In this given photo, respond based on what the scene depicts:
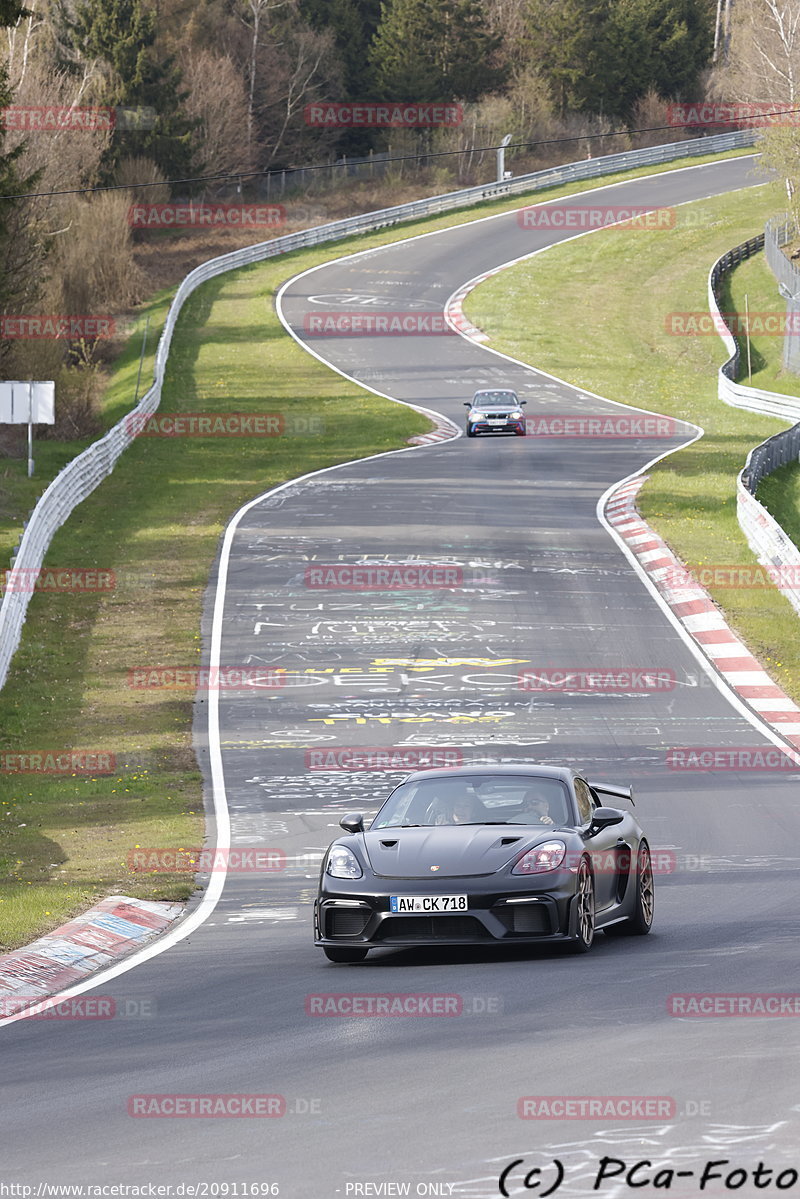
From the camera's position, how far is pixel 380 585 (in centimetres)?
3097

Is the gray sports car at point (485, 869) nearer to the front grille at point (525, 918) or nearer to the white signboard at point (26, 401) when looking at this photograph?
the front grille at point (525, 918)

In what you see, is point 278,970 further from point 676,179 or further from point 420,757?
point 676,179

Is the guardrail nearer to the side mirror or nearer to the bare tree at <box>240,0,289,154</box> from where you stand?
the bare tree at <box>240,0,289,154</box>

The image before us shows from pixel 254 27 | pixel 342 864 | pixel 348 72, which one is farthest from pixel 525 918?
pixel 348 72

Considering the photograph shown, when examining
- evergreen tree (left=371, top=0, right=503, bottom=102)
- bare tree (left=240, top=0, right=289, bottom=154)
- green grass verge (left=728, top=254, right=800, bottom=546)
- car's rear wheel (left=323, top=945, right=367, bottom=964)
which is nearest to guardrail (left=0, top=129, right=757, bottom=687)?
evergreen tree (left=371, top=0, right=503, bottom=102)

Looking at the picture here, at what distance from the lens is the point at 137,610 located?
29.5 metres

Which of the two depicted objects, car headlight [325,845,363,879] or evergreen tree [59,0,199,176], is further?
evergreen tree [59,0,199,176]

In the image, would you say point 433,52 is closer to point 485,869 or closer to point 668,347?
point 668,347

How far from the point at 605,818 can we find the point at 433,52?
10129 centimetres

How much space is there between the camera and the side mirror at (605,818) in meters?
11.8

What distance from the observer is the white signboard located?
119 ft

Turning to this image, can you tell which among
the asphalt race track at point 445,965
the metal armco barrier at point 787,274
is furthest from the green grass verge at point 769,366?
the asphalt race track at point 445,965

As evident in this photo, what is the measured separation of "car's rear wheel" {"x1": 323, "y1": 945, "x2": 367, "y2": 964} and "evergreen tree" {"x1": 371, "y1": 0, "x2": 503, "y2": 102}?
325 ft

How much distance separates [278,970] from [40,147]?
53305 millimetres
